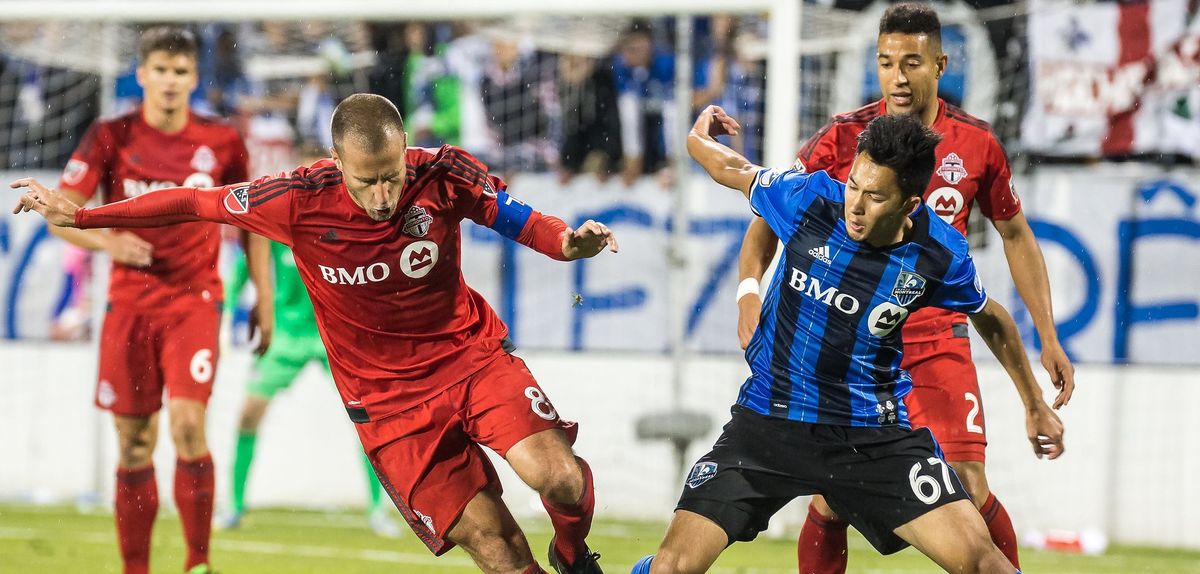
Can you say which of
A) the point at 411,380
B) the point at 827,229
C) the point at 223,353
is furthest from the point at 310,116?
the point at 827,229

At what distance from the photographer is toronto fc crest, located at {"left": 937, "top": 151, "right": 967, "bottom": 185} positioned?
523cm

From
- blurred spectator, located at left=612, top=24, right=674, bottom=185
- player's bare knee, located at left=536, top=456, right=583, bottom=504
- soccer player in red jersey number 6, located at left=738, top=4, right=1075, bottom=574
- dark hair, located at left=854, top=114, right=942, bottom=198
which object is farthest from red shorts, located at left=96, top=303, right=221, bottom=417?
blurred spectator, located at left=612, top=24, right=674, bottom=185

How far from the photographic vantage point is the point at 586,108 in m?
9.93

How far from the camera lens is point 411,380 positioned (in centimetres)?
493

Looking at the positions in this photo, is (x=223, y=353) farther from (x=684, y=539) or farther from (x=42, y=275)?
(x=684, y=539)

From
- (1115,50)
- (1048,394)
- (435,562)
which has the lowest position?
(435,562)

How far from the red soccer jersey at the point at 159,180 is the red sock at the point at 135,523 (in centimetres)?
91

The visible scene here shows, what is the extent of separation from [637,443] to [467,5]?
315 cm

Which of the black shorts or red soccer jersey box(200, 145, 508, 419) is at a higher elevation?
red soccer jersey box(200, 145, 508, 419)

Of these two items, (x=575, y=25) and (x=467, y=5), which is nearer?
(x=467, y=5)

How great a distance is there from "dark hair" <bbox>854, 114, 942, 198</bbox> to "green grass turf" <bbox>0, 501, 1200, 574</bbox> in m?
3.68

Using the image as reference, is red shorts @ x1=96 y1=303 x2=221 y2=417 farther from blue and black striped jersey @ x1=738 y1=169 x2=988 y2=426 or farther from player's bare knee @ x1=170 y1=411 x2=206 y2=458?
blue and black striped jersey @ x1=738 y1=169 x2=988 y2=426

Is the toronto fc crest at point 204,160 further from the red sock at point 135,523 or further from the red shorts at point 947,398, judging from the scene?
the red shorts at point 947,398

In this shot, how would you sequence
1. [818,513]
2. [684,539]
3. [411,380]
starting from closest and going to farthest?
[684,539] < [411,380] < [818,513]
